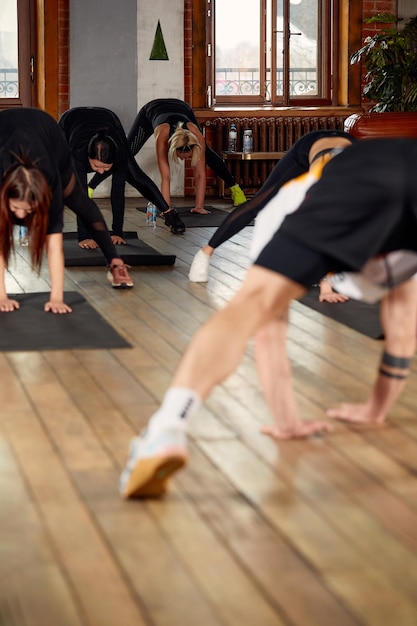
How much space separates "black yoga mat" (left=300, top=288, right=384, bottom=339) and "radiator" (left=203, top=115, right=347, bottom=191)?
207 inches

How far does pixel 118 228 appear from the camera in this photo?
688 cm

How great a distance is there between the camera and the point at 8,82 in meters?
10.0

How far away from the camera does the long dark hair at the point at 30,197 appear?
4.10 m

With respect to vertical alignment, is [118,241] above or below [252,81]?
below

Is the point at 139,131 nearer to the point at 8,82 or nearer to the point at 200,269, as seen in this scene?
the point at 8,82

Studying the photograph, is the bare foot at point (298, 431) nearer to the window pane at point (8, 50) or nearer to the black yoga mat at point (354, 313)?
the black yoga mat at point (354, 313)

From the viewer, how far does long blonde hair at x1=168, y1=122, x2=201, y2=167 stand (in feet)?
25.6

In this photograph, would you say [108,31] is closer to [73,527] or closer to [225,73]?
[225,73]

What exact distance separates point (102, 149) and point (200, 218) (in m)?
2.69

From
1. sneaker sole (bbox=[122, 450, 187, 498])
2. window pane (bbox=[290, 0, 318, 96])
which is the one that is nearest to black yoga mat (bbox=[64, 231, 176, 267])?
sneaker sole (bbox=[122, 450, 187, 498])

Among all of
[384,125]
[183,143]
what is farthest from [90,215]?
[384,125]

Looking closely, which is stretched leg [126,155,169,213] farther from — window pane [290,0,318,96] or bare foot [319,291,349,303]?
window pane [290,0,318,96]

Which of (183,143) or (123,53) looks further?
(123,53)

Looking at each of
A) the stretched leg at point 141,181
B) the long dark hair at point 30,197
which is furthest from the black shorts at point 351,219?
the stretched leg at point 141,181
